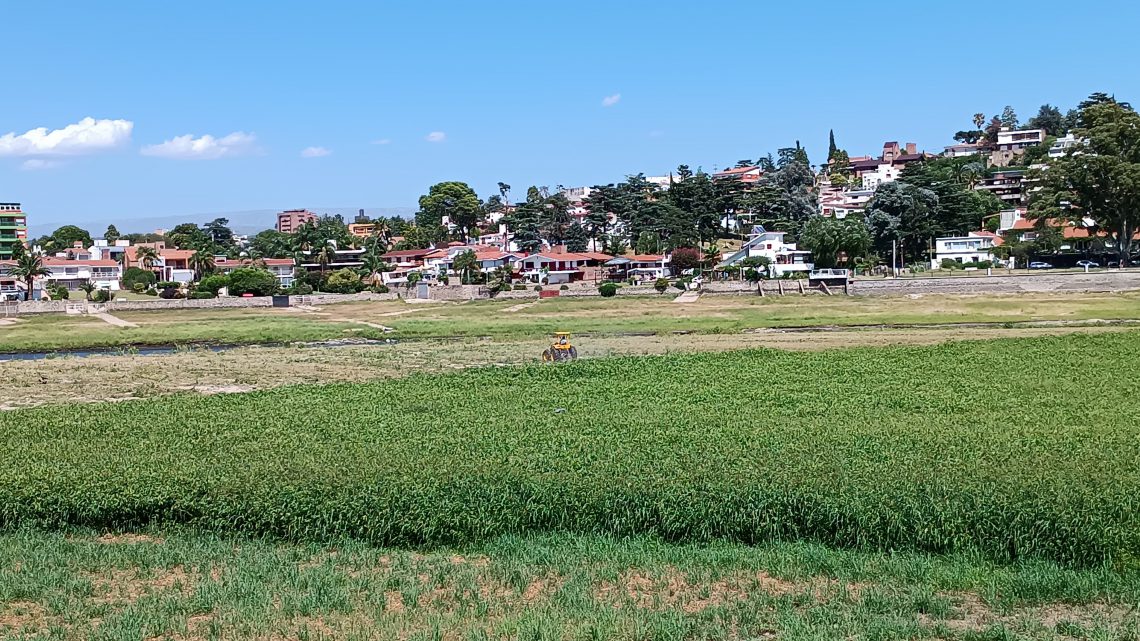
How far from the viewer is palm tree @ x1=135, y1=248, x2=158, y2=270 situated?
122812mm

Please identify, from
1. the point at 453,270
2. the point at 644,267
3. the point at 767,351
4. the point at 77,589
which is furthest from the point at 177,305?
the point at 77,589

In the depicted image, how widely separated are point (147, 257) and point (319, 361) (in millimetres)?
93007

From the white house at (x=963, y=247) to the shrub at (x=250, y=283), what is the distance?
203 ft

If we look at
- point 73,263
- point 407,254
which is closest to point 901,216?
point 407,254

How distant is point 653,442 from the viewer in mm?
18859

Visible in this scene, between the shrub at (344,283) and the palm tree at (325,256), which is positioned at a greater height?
the palm tree at (325,256)

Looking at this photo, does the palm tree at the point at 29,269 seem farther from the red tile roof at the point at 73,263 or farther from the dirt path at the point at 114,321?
the dirt path at the point at 114,321

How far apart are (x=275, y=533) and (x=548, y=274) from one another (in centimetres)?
9150

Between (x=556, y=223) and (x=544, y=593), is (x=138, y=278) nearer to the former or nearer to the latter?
(x=556, y=223)

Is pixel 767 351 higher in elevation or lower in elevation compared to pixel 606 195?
lower

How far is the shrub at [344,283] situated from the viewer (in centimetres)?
9800

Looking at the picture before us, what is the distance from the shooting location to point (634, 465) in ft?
55.1

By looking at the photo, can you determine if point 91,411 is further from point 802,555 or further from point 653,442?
point 802,555

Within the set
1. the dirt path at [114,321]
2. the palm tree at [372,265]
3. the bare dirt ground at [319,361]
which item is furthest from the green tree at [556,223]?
the bare dirt ground at [319,361]
